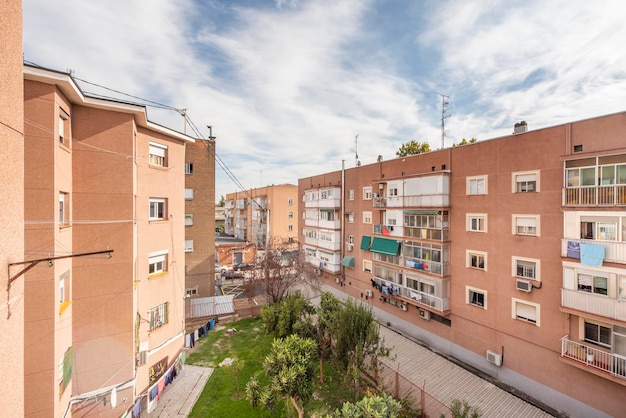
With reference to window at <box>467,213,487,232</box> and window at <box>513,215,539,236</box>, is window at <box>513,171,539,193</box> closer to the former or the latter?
window at <box>513,215,539,236</box>

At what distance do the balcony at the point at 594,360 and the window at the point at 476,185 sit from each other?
7.69 meters

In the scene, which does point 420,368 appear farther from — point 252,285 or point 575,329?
point 252,285

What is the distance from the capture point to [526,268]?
44.8ft

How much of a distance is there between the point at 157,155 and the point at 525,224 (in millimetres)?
17750

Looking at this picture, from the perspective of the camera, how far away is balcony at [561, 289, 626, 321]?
10.4 m

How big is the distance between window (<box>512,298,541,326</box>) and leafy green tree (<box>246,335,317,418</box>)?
10.7 meters

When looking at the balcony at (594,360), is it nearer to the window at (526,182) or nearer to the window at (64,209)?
the window at (526,182)

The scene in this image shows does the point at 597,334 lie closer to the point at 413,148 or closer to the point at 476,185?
the point at 476,185

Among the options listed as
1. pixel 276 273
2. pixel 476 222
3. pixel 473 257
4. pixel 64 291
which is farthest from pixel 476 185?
pixel 64 291

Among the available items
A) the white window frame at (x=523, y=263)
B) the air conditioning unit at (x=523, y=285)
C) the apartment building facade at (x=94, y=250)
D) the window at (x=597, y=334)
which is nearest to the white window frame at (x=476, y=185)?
the white window frame at (x=523, y=263)

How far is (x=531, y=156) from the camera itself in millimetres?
13359

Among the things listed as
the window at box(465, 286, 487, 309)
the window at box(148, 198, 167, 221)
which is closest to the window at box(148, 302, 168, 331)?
the window at box(148, 198, 167, 221)

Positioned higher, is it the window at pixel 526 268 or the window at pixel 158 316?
the window at pixel 526 268

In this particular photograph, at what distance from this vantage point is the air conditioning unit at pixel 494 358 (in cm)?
1436
